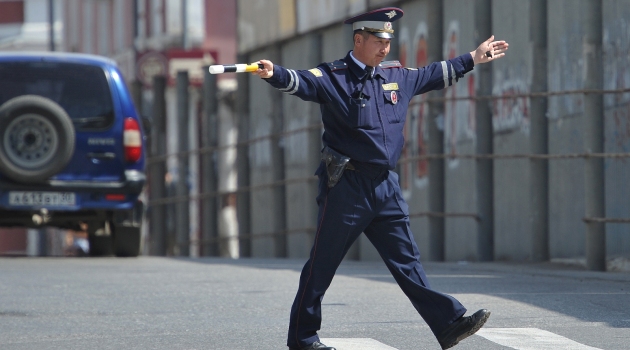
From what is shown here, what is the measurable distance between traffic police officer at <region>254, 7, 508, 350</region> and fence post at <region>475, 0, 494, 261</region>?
7.95m

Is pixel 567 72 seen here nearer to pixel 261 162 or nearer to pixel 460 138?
pixel 460 138

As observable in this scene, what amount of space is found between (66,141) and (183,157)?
33.3ft

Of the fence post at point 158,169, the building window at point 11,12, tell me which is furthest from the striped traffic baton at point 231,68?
the building window at point 11,12

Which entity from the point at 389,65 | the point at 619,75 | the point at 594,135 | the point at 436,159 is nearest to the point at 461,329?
the point at 389,65

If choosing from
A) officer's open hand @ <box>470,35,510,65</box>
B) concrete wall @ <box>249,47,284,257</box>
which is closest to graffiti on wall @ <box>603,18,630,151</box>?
officer's open hand @ <box>470,35,510,65</box>

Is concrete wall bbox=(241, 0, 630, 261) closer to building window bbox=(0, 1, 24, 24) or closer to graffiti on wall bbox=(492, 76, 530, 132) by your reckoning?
graffiti on wall bbox=(492, 76, 530, 132)

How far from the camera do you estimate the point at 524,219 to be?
16062 millimetres

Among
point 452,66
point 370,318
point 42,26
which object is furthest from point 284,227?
point 42,26

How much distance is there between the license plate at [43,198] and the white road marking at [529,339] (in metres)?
7.69

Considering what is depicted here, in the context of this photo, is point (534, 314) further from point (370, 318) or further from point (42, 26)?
point (42, 26)

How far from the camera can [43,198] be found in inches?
624

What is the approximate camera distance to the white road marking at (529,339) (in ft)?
26.8

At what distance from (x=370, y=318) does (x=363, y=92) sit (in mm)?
2187

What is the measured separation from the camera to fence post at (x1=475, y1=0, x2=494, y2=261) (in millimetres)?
15945
